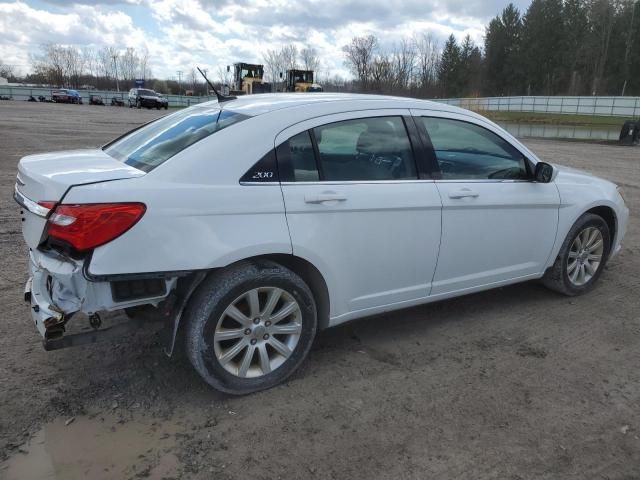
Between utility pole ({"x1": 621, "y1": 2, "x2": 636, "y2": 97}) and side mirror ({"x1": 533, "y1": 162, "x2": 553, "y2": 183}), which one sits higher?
utility pole ({"x1": 621, "y1": 2, "x2": 636, "y2": 97})

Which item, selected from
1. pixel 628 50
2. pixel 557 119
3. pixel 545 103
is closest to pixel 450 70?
pixel 628 50

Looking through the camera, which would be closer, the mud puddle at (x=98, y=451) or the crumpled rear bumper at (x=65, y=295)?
the mud puddle at (x=98, y=451)

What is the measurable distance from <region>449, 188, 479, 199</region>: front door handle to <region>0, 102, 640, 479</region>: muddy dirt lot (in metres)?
1.07

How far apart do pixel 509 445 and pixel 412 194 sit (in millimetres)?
1603

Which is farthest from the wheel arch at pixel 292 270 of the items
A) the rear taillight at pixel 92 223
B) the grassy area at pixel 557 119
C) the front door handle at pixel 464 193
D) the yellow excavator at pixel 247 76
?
the grassy area at pixel 557 119

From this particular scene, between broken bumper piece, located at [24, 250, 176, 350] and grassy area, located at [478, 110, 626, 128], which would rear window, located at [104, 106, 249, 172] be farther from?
grassy area, located at [478, 110, 626, 128]

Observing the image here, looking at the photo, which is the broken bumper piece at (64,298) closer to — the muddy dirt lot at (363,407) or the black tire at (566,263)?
the muddy dirt lot at (363,407)

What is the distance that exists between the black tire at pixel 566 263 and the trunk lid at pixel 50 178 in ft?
11.6

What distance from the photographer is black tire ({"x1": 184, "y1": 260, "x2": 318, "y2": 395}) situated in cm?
285

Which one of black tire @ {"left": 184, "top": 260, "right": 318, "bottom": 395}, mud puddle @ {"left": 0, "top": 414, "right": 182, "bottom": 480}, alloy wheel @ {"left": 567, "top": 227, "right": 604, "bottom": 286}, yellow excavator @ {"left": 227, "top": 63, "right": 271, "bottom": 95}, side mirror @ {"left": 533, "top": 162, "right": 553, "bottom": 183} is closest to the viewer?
mud puddle @ {"left": 0, "top": 414, "right": 182, "bottom": 480}

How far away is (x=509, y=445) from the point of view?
108 inches

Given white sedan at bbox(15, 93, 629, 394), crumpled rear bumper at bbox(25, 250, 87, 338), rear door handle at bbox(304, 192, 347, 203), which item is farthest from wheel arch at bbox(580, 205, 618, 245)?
crumpled rear bumper at bbox(25, 250, 87, 338)

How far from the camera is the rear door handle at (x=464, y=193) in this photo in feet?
12.0

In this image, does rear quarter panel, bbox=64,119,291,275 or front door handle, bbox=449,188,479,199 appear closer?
rear quarter panel, bbox=64,119,291,275
